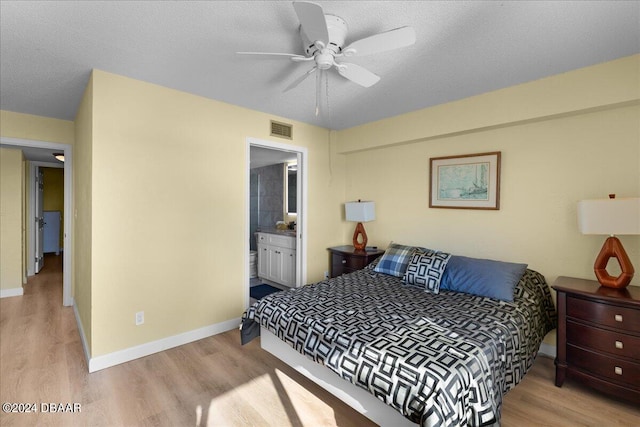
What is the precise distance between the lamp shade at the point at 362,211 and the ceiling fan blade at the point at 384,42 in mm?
2294

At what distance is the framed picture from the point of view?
2963 millimetres

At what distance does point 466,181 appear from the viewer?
124 inches

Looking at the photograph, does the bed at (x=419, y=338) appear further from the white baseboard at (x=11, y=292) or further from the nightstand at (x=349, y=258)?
the white baseboard at (x=11, y=292)

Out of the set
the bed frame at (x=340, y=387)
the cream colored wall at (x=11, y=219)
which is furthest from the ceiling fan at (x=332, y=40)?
the cream colored wall at (x=11, y=219)

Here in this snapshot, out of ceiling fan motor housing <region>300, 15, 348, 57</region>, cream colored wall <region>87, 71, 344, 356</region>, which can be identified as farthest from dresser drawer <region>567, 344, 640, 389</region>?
cream colored wall <region>87, 71, 344, 356</region>

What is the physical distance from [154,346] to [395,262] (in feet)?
8.06

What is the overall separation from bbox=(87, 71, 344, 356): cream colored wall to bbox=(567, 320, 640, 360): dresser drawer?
116 inches

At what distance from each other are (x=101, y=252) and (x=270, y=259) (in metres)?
2.63

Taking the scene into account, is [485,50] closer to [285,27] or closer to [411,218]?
[285,27]

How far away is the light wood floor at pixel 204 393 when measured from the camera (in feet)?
6.13

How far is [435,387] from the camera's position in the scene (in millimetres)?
1386

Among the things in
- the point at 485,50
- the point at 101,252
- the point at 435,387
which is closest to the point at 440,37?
the point at 485,50

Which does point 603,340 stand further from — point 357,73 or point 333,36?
point 333,36

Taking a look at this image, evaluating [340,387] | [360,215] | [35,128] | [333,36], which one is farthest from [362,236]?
[35,128]
